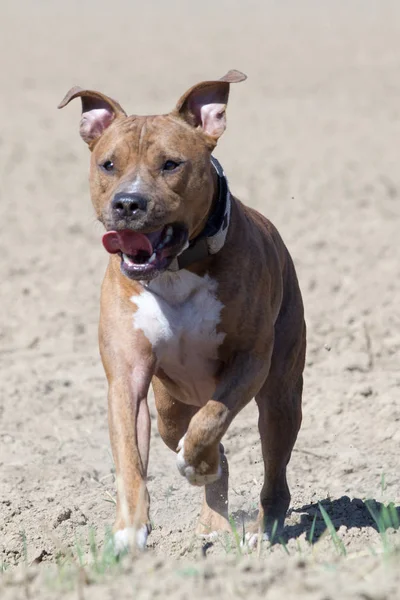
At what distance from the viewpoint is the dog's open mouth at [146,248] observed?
5.19m

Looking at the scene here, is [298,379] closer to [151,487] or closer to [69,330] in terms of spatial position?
[151,487]

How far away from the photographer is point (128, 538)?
4.91 meters

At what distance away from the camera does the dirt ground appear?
431 centimetres

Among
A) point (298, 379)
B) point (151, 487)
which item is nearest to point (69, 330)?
point (151, 487)

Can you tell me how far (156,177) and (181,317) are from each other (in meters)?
0.69

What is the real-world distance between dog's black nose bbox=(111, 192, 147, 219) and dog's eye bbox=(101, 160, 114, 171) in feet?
1.10

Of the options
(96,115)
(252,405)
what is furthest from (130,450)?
→ (252,405)

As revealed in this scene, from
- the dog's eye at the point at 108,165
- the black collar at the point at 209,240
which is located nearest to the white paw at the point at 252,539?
the black collar at the point at 209,240

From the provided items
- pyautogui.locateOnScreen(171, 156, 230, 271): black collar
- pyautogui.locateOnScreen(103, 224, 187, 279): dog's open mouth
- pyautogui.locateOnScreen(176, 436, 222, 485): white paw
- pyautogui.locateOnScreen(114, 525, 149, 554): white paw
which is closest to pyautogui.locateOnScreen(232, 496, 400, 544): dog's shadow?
pyautogui.locateOnScreen(176, 436, 222, 485): white paw

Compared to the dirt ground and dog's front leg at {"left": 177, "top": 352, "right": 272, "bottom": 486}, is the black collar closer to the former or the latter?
dog's front leg at {"left": 177, "top": 352, "right": 272, "bottom": 486}

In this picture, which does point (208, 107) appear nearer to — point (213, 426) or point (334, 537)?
point (213, 426)

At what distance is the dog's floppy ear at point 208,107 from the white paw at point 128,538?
76.4 inches

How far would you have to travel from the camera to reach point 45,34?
3425cm

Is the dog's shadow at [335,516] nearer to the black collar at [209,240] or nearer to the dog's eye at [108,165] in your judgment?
the black collar at [209,240]
